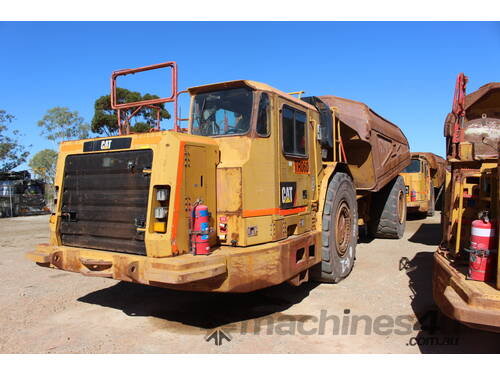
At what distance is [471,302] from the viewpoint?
3123 mm

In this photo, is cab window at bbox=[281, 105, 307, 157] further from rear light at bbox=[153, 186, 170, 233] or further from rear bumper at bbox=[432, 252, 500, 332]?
rear bumper at bbox=[432, 252, 500, 332]

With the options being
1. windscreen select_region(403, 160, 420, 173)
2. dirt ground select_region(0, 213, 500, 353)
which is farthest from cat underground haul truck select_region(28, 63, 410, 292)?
windscreen select_region(403, 160, 420, 173)

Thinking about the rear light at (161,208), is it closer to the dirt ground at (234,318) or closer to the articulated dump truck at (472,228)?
the dirt ground at (234,318)

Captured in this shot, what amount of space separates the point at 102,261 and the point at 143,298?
162 cm

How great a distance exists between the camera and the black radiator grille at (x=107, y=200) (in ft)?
13.6

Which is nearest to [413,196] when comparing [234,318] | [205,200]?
[234,318]

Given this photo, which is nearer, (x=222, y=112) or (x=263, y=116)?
(x=263, y=116)

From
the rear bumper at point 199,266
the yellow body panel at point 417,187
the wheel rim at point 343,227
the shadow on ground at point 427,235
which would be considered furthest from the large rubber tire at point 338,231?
the yellow body panel at point 417,187

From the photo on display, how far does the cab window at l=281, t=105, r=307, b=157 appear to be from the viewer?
Answer: 496 centimetres

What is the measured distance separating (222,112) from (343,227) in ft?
9.71

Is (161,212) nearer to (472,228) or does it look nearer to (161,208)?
(161,208)

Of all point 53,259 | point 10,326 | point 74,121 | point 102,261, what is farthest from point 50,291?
point 74,121

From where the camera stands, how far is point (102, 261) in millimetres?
4148

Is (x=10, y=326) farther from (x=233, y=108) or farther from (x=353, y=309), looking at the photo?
(x=353, y=309)
